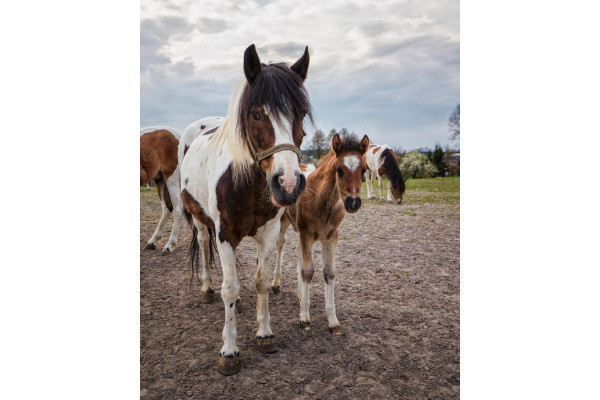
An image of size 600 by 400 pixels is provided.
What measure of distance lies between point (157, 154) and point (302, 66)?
3.32 m

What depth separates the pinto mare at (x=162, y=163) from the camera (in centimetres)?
440

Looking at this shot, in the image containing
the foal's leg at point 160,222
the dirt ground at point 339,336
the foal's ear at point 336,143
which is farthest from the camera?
the foal's leg at point 160,222

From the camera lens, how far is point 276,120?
5.25 feet

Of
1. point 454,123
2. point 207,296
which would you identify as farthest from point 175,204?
point 454,123

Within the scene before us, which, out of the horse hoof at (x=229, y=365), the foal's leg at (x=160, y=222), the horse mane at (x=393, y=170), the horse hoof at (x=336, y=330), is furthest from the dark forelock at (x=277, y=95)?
the horse mane at (x=393, y=170)

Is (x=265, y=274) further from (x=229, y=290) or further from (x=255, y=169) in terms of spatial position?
(x=255, y=169)

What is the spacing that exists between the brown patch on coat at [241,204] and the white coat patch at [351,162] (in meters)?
0.70

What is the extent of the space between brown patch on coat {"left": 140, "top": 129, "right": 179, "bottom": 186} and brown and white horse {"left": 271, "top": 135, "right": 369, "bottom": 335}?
268 centimetres

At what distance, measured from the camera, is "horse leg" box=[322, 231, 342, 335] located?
2486mm

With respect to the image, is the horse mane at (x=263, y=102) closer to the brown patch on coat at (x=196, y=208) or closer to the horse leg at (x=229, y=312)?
the horse leg at (x=229, y=312)

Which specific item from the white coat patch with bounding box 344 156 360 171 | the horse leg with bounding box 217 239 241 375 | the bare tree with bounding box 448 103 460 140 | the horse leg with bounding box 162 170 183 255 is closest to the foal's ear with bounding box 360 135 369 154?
the white coat patch with bounding box 344 156 360 171

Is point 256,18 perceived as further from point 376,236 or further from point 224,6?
point 376,236
